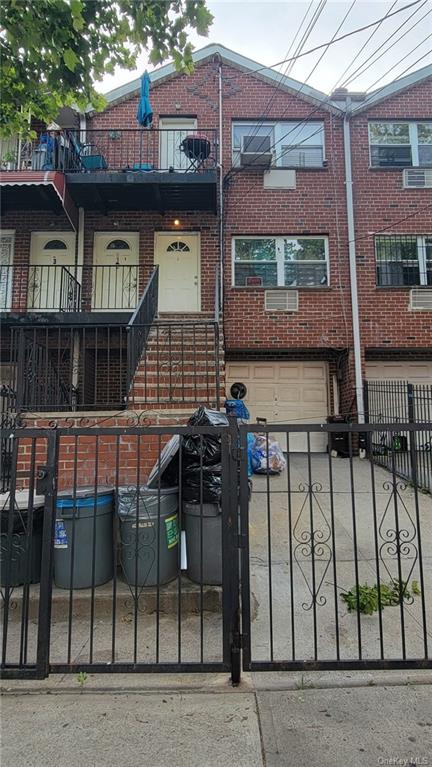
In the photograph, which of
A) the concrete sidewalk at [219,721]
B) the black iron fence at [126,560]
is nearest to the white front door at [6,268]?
the black iron fence at [126,560]

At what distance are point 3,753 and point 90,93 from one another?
5.14 metres

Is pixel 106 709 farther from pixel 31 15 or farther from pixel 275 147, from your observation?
pixel 275 147

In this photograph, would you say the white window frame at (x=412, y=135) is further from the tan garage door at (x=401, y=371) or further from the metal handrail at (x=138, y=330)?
the metal handrail at (x=138, y=330)

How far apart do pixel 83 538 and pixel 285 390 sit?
23.6 ft

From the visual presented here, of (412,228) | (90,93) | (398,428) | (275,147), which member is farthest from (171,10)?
(412,228)

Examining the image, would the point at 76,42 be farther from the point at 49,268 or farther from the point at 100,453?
the point at 49,268

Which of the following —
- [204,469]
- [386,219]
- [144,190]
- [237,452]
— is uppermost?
[144,190]

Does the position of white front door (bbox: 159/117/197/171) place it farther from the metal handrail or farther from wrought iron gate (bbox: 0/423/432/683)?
wrought iron gate (bbox: 0/423/432/683)

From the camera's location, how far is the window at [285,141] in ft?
32.1

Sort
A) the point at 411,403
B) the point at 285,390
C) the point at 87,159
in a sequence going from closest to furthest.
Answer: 1. the point at 411,403
2. the point at 87,159
3. the point at 285,390

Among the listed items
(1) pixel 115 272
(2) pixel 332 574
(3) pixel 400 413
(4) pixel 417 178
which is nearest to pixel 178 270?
(1) pixel 115 272

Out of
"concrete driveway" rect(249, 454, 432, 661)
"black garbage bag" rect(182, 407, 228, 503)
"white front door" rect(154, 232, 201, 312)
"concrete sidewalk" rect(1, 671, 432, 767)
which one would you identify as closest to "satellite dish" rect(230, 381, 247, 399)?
"white front door" rect(154, 232, 201, 312)

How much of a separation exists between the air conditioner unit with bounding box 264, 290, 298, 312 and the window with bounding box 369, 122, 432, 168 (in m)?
3.83

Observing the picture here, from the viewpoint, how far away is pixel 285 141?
985cm
